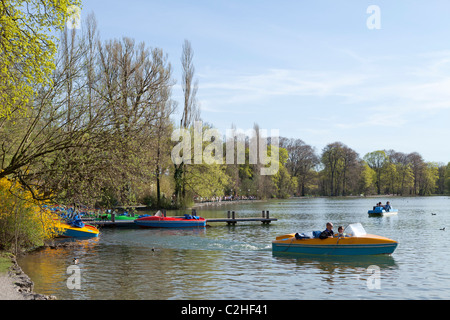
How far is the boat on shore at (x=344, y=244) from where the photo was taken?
20.4 metres

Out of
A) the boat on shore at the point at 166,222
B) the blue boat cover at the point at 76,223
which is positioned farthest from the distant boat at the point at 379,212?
the blue boat cover at the point at 76,223

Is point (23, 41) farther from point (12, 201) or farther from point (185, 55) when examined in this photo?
point (185, 55)

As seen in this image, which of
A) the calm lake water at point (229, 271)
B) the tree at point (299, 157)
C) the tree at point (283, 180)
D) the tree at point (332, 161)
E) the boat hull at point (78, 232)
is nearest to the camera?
the calm lake water at point (229, 271)

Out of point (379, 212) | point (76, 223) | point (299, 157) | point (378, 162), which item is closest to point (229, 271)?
point (76, 223)

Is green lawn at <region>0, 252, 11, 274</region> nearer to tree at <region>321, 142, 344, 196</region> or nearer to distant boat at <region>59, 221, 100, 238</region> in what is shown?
distant boat at <region>59, 221, 100, 238</region>

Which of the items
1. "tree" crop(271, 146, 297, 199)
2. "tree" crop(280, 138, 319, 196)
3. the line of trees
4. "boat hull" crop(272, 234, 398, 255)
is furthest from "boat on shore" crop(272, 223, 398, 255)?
"tree" crop(280, 138, 319, 196)

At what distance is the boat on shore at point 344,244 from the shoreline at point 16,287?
11.9m

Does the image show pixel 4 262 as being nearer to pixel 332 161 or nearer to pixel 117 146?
pixel 117 146

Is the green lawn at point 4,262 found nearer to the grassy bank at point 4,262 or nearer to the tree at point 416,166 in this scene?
the grassy bank at point 4,262

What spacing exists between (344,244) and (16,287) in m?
13.8

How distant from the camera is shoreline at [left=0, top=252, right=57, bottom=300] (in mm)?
11300

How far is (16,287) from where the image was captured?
12.4 metres

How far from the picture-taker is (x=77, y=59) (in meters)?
16.1

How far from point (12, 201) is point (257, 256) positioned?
437 inches
